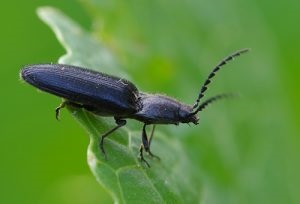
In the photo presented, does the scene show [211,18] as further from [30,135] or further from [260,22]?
[30,135]

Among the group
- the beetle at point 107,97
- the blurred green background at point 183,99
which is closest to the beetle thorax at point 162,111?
the beetle at point 107,97

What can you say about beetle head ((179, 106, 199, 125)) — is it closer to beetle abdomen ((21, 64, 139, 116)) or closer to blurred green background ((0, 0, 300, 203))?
beetle abdomen ((21, 64, 139, 116))

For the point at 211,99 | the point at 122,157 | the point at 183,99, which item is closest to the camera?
the point at 122,157

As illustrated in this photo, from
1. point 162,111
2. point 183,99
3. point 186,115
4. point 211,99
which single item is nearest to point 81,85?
point 162,111

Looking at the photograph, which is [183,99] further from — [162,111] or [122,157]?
[122,157]

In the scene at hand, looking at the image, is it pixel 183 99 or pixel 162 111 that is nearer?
pixel 162 111
